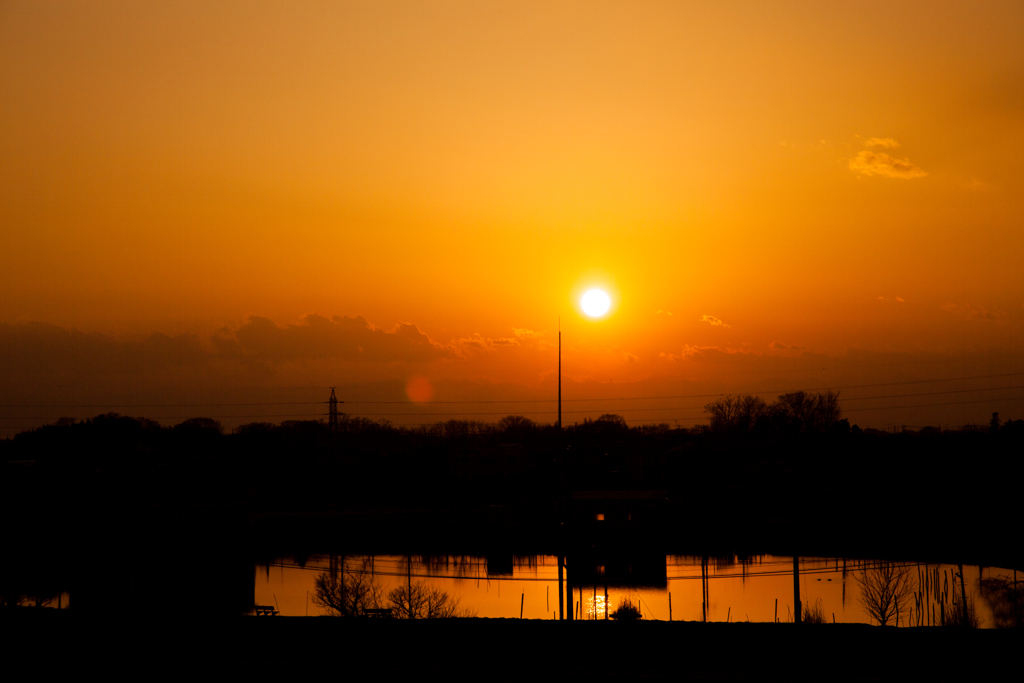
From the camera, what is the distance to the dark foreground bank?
1252 cm

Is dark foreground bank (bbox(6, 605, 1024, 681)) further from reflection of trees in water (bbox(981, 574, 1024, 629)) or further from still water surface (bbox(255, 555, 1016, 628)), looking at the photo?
reflection of trees in water (bbox(981, 574, 1024, 629))

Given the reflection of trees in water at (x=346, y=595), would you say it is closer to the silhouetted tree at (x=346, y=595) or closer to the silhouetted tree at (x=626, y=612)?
the silhouetted tree at (x=346, y=595)

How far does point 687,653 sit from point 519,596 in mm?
13868

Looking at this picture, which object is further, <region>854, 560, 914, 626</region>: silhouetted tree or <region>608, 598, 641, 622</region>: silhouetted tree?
<region>854, 560, 914, 626</region>: silhouetted tree

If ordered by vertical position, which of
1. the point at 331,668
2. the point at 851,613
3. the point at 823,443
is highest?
the point at 823,443

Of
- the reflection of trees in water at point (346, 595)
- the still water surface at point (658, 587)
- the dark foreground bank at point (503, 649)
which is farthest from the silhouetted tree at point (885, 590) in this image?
the reflection of trees in water at point (346, 595)

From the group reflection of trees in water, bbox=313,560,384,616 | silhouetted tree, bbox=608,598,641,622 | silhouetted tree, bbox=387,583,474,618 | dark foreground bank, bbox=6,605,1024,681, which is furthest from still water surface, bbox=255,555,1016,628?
dark foreground bank, bbox=6,605,1024,681

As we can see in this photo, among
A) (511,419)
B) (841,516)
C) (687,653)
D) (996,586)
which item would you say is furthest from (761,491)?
(511,419)

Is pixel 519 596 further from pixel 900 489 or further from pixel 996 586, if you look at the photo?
pixel 900 489

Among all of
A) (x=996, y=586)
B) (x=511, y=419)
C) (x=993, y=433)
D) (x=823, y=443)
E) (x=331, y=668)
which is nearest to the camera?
(x=331, y=668)

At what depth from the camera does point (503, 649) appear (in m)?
14.0

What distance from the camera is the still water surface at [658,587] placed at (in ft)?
84.4

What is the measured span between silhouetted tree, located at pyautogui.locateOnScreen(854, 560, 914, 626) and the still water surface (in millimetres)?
324

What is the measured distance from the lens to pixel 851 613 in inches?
1027
